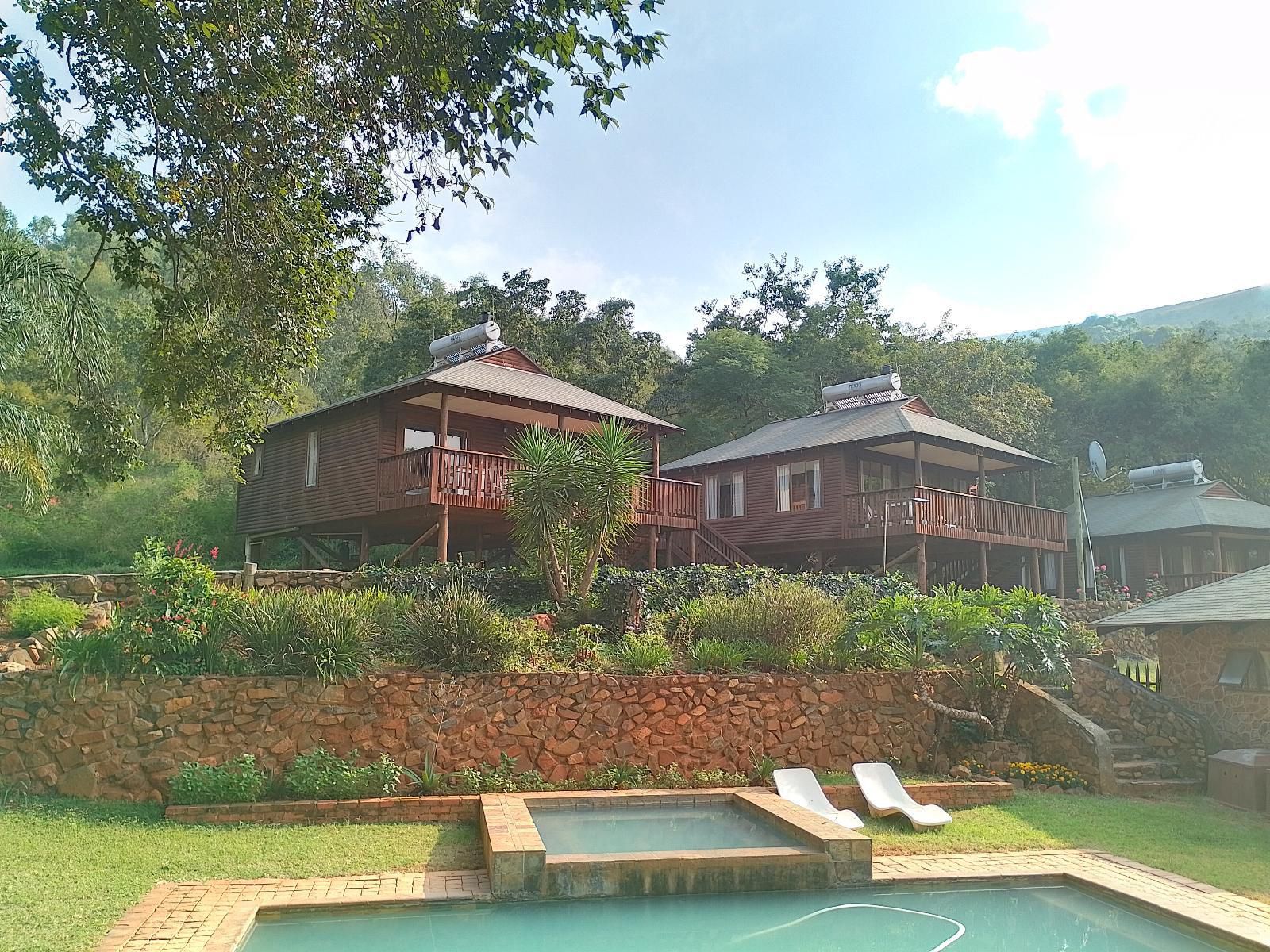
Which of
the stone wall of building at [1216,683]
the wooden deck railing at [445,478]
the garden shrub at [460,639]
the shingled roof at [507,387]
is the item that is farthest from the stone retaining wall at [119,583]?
the stone wall of building at [1216,683]

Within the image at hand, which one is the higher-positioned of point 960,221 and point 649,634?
point 960,221

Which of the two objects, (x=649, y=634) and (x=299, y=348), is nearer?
(x=299, y=348)

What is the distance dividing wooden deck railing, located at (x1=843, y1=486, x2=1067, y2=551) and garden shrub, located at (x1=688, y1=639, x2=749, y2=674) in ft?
33.8

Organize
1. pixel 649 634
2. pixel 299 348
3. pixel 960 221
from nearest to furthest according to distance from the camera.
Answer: pixel 299 348, pixel 649 634, pixel 960 221

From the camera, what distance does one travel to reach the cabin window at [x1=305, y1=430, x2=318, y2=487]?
21.1 metres

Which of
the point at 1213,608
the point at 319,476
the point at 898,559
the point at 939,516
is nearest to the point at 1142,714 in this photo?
the point at 1213,608

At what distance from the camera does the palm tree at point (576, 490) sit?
46.2ft

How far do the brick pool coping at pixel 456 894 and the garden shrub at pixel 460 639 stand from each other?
11.5ft

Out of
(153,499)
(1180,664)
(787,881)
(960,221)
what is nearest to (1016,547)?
(1180,664)

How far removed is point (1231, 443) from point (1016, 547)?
1684cm

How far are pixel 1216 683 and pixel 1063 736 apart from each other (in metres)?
2.46

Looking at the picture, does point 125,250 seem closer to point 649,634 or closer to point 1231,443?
point 649,634

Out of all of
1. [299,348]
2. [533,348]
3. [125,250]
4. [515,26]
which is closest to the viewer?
[515,26]

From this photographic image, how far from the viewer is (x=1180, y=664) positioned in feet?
45.0
